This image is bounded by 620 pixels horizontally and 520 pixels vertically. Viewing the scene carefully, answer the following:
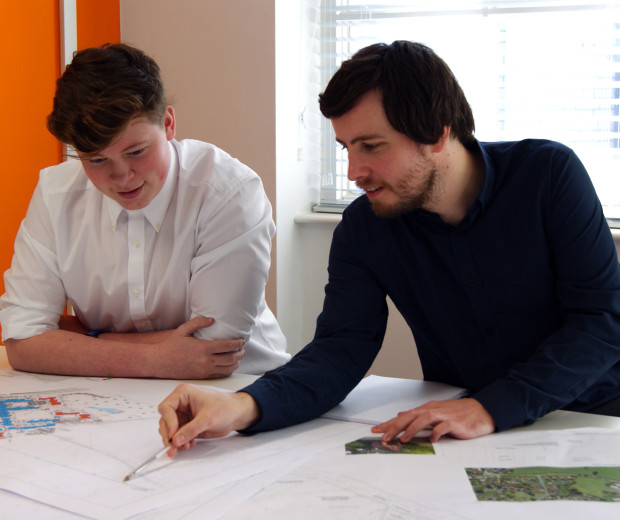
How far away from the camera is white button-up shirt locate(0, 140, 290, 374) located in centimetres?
164

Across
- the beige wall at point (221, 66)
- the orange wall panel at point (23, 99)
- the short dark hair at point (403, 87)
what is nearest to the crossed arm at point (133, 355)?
the short dark hair at point (403, 87)

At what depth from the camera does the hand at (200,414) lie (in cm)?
108

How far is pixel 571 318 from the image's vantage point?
1.30m

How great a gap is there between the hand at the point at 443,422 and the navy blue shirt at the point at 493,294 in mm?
53

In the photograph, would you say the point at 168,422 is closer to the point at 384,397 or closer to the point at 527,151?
the point at 384,397

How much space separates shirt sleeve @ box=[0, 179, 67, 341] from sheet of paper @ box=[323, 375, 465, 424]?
0.72 metres

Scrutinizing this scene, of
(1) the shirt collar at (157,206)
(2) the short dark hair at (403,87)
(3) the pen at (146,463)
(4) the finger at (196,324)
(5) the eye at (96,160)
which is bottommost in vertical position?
(3) the pen at (146,463)

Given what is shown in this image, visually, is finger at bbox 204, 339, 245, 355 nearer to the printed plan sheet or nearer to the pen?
the printed plan sheet

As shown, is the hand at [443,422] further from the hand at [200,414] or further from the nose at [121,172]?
the nose at [121,172]

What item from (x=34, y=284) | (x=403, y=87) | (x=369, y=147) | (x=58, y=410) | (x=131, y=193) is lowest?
(x=58, y=410)

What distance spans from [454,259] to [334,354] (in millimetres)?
291

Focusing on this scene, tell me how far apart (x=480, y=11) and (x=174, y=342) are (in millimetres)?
1929

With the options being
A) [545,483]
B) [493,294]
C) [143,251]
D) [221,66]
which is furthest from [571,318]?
[221,66]

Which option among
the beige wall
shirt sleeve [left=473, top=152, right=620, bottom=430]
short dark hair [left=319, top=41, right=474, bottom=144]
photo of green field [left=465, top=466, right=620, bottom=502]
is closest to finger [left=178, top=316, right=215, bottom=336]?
short dark hair [left=319, top=41, right=474, bottom=144]
